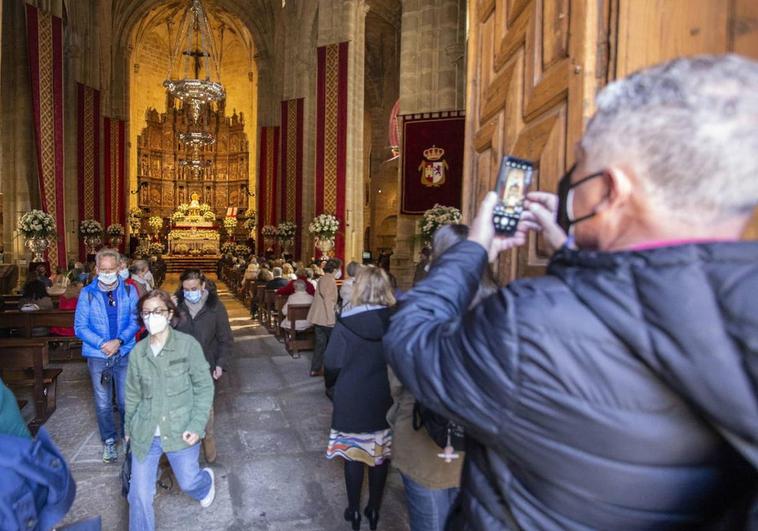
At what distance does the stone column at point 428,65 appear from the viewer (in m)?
12.9

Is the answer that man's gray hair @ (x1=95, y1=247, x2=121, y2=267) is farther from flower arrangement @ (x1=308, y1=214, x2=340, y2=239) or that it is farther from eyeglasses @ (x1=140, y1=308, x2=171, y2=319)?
flower arrangement @ (x1=308, y1=214, x2=340, y2=239)

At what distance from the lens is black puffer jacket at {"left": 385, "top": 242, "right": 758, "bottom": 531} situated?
648mm

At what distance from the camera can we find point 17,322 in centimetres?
627

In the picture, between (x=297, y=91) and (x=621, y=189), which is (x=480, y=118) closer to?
(x=621, y=189)

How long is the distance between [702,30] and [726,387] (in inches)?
42.3

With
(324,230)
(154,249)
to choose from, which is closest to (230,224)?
(154,249)

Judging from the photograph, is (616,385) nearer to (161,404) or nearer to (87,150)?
(161,404)

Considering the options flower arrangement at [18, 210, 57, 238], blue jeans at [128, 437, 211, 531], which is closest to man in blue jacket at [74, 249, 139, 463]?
blue jeans at [128, 437, 211, 531]

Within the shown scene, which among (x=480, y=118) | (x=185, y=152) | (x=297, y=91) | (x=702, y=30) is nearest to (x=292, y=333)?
(x=480, y=118)

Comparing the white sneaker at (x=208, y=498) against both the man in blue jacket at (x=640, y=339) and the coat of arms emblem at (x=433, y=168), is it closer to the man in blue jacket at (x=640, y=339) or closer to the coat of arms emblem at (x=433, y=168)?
the man in blue jacket at (x=640, y=339)

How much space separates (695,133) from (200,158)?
3441 cm

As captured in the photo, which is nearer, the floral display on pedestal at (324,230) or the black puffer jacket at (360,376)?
the black puffer jacket at (360,376)

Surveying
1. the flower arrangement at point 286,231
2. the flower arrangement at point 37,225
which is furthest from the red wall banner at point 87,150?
the flower arrangement at point 286,231

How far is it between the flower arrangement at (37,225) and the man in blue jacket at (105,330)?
7.98 meters
